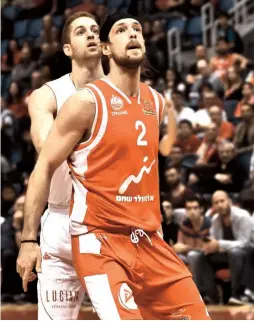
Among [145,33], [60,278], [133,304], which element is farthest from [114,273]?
[145,33]

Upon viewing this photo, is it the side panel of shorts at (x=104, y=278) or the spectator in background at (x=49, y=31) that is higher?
the spectator in background at (x=49, y=31)

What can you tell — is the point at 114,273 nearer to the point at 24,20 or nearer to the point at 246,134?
the point at 246,134

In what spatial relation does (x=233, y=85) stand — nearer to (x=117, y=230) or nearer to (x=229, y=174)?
(x=229, y=174)

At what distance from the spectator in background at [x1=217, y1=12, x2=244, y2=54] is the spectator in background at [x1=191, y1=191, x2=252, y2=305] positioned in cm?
526

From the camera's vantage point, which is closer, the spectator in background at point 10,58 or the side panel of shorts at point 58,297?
the side panel of shorts at point 58,297

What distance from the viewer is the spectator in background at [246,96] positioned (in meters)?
12.6

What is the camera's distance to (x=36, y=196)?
172 inches

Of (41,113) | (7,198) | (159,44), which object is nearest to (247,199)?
(7,198)

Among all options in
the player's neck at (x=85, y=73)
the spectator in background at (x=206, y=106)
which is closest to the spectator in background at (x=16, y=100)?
the spectator in background at (x=206, y=106)

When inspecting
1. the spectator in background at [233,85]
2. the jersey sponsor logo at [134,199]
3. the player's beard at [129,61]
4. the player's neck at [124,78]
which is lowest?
the jersey sponsor logo at [134,199]

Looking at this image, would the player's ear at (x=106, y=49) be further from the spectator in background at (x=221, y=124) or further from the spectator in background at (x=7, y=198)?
the spectator in background at (x=221, y=124)

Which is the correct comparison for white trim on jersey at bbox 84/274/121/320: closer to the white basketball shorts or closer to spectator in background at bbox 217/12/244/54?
the white basketball shorts

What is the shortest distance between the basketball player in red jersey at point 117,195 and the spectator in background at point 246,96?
819 centimetres

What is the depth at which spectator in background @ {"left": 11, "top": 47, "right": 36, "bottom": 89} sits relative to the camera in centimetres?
1617
